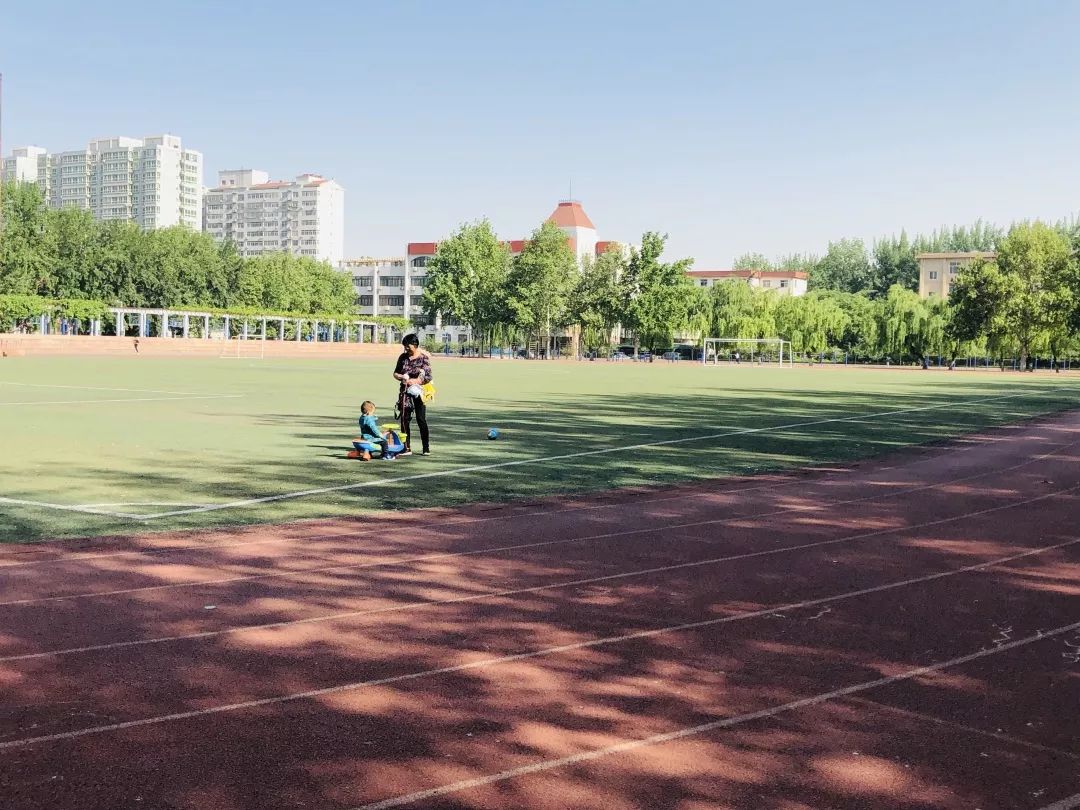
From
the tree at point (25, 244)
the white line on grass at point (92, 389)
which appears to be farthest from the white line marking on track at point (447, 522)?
the tree at point (25, 244)

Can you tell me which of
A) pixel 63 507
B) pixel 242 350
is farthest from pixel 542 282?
pixel 63 507

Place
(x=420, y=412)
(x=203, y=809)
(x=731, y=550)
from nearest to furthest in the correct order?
(x=203, y=809) → (x=731, y=550) → (x=420, y=412)

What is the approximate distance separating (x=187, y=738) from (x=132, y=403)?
2028cm

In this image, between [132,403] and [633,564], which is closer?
[633,564]

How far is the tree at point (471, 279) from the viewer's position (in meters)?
104

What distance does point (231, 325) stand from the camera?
87.9 m

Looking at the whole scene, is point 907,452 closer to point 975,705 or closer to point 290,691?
point 975,705

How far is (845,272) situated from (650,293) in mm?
84869

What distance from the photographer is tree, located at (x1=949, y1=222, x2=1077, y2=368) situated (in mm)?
81750

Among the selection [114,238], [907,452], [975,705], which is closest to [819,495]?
[907,452]

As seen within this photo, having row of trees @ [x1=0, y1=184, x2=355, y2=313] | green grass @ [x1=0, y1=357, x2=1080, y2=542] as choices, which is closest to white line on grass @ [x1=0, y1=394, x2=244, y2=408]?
green grass @ [x1=0, y1=357, x2=1080, y2=542]

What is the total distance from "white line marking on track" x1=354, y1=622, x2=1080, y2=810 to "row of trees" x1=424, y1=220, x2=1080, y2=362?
278ft

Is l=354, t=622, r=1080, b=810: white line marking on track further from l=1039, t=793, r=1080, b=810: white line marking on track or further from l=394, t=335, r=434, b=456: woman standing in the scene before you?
l=394, t=335, r=434, b=456: woman standing

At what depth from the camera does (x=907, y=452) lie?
15.6m
